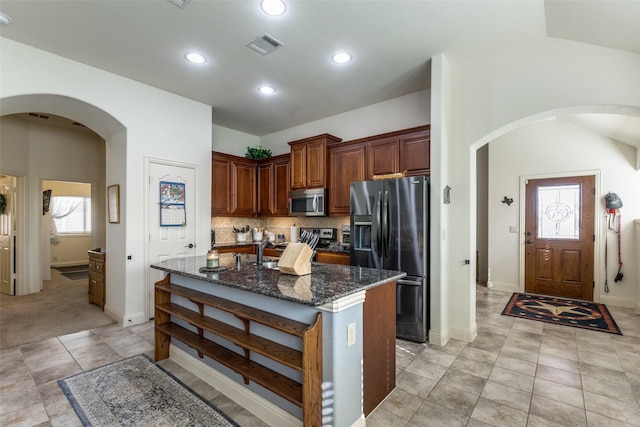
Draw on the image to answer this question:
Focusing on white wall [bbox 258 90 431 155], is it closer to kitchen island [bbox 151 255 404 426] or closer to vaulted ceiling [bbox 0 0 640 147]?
vaulted ceiling [bbox 0 0 640 147]

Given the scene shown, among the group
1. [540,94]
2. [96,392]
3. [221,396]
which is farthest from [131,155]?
[540,94]

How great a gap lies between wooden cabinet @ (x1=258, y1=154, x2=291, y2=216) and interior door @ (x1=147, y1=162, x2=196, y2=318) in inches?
58.7

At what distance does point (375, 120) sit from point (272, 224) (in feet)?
9.28

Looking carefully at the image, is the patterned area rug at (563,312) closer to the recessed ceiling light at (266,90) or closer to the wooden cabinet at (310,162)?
the wooden cabinet at (310,162)

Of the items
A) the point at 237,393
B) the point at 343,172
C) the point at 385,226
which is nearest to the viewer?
the point at 237,393

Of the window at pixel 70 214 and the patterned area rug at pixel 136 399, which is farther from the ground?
the window at pixel 70 214

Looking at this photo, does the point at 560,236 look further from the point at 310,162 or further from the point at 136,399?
the point at 136,399

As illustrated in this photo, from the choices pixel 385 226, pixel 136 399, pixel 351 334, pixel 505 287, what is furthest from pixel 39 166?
pixel 505 287

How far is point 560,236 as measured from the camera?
5.36m

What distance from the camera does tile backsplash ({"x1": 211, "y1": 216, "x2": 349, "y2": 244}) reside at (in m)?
5.21

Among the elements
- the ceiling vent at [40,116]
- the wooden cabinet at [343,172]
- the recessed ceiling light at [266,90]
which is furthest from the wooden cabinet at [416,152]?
the ceiling vent at [40,116]

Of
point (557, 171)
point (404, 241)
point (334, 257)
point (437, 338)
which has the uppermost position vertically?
point (557, 171)

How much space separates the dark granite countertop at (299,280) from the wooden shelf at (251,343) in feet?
0.57

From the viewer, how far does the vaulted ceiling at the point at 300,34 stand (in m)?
2.47
